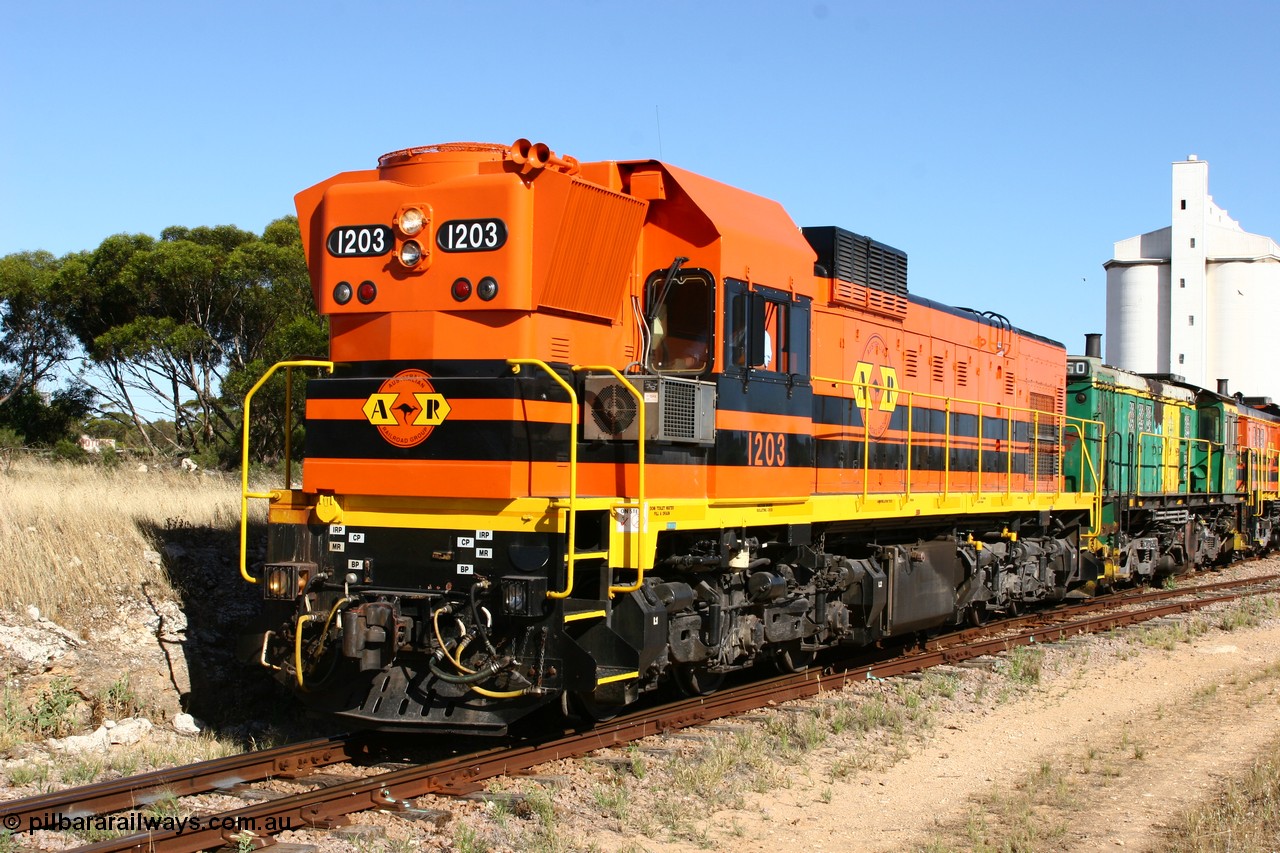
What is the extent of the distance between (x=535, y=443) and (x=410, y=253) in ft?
4.95

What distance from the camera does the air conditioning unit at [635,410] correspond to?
26.3 ft

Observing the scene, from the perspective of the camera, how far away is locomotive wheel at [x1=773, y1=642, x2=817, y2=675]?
10773 mm

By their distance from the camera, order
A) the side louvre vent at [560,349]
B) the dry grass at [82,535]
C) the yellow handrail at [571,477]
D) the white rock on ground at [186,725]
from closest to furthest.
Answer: the yellow handrail at [571,477] < the side louvre vent at [560,349] < the white rock on ground at [186,725] < the dry grass at [82,535]

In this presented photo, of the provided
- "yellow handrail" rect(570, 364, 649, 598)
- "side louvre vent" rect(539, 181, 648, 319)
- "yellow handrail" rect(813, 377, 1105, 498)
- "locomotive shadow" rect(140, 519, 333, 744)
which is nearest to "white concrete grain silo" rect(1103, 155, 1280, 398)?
"yellow handrail" rect(813, 377, 1105, 498)

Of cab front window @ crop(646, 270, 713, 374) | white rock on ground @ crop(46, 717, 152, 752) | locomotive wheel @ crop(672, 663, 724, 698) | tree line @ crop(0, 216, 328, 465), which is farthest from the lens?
tree line @ crop(0, 216, 328, 465)

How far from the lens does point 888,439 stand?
38.9 feet

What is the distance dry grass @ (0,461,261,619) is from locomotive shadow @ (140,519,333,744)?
192 mm

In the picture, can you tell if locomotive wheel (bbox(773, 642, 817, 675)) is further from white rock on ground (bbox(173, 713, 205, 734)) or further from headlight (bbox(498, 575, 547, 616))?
white rock on ground (bbox(173, 713, 205, 734))

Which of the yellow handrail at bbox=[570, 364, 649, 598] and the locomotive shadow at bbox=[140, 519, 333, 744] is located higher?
the yellow handrail at bbox=[570, 364, 649, 598]

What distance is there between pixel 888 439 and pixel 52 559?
7.54 meters

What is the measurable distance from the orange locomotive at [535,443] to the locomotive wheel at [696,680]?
3 cm

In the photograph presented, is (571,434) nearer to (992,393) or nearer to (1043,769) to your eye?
(1043,769)

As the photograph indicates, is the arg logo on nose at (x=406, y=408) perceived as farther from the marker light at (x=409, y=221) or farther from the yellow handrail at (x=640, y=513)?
the yellow handrail at (x=640, y=513)

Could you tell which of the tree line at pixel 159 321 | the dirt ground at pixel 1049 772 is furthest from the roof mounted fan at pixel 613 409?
the tree line at pixel 159 321
